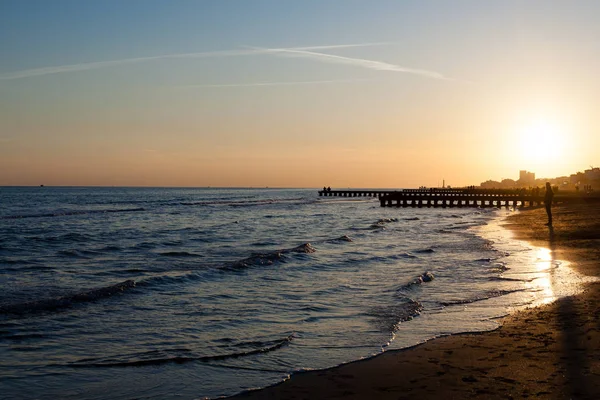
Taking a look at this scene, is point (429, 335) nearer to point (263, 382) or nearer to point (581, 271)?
point (263, 382)

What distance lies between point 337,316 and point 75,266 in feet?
35.7

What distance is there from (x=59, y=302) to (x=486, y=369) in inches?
341

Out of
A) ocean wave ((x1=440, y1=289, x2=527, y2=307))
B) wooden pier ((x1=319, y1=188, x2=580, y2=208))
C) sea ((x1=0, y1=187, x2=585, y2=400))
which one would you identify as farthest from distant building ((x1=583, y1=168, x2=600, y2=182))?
ocean wave ((x1=440, y1=289, x2=527, y2=307))

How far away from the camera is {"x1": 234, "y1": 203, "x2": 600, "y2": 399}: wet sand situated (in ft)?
19.9

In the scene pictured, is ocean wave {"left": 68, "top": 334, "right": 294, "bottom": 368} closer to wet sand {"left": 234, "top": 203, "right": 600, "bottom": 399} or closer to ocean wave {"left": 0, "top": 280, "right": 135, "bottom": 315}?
wet sand {"left": 234, "top": 203, "right": 600, "bottom": 399}

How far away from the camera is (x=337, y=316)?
10.5 metres

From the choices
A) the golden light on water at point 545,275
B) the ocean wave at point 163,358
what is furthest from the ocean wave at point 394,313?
the golden light on water at point 545,275

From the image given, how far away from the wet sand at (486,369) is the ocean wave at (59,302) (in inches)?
260

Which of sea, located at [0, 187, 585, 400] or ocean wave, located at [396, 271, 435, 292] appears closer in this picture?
sea, located at [0, 187, 585, 400]

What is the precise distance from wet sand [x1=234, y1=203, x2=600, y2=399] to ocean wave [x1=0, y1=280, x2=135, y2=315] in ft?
21.6

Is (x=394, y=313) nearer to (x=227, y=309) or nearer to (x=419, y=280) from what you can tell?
(x=227, y=309)

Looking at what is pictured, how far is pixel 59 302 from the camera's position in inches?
463

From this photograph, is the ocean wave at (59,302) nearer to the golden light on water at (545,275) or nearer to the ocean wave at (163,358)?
the ocean wave at (163,358)

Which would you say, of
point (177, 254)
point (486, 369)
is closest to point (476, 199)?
point (177, 254)
